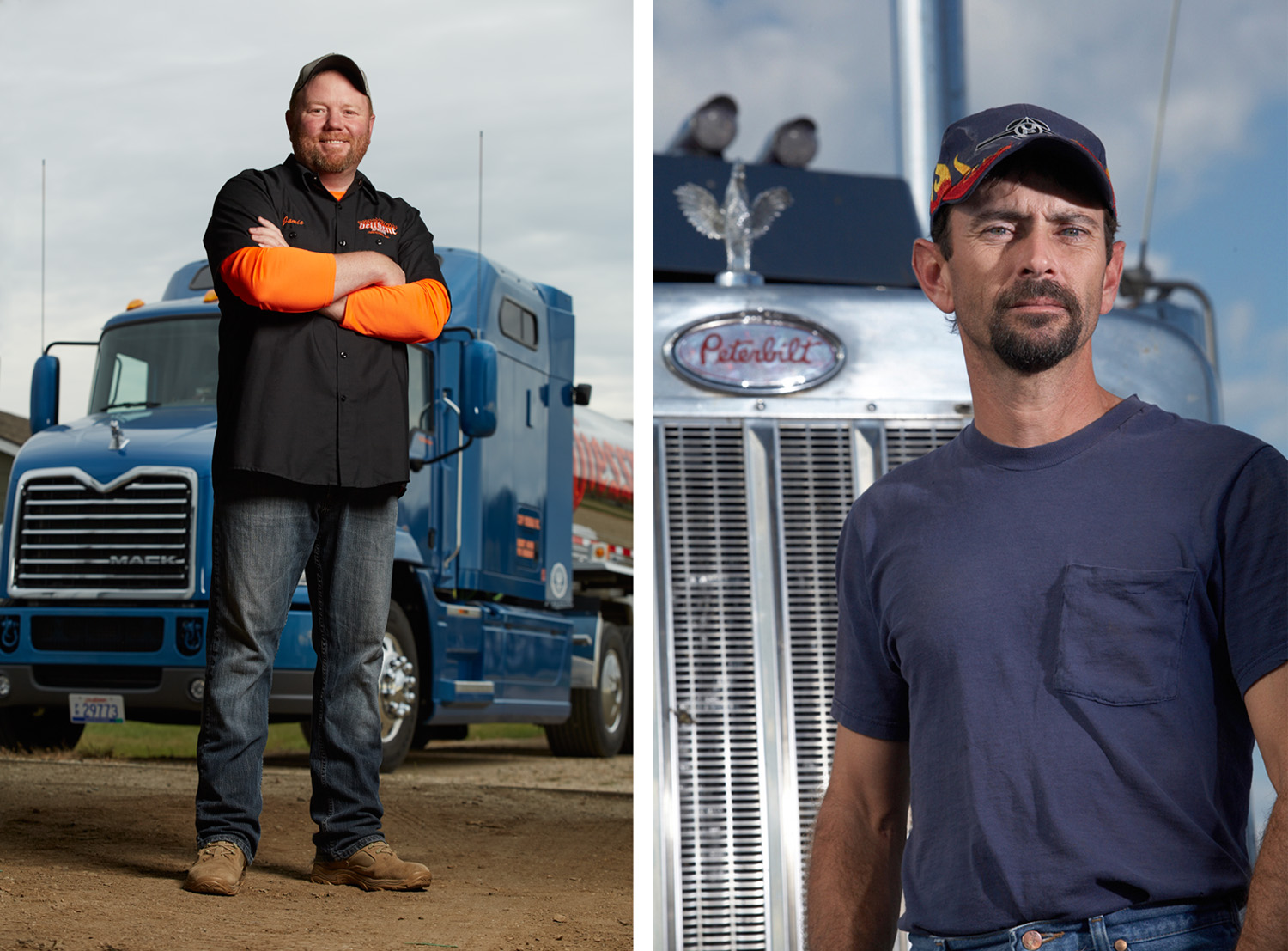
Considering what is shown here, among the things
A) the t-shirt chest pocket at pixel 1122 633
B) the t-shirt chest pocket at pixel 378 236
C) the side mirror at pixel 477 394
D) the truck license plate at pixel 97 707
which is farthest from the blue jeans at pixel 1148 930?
the side mirror at pixel 477 394

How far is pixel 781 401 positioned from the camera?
238cm

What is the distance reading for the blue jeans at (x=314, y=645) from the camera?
2.45m

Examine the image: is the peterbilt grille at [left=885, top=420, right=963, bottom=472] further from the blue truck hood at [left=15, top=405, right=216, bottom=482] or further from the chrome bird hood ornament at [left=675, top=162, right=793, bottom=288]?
the blue truck hood at [left=15, top=405, right=216, bottom=482]

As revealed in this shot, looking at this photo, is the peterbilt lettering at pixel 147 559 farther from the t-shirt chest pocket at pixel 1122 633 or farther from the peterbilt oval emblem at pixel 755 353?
the t-shirt chest pocket at pixel 1122 633

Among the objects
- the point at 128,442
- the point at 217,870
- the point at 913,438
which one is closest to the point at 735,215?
the point at 913,438

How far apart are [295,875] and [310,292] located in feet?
3.62

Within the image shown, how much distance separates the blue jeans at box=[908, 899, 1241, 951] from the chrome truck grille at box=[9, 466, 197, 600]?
4172mm

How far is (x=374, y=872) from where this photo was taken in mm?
2469

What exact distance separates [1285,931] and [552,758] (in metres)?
7.16

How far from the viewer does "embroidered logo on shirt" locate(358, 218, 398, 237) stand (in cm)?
253

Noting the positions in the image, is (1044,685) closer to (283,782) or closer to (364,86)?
(364,86)

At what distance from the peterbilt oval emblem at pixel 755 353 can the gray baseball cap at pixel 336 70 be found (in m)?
0.79

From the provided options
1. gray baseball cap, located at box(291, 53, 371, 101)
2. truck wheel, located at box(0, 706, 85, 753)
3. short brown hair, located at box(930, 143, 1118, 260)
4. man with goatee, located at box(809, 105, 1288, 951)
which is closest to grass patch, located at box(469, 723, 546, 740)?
truck wheel, located at box(0, 706, 85, 753)

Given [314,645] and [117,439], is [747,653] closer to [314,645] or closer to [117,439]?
[314,645]
